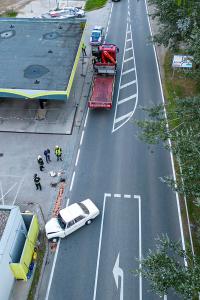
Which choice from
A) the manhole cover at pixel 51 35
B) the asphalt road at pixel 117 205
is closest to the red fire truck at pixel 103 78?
the asphalt road at pixel 117 205

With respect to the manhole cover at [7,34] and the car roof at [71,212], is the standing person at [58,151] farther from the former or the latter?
the manhole cover at [7,34]

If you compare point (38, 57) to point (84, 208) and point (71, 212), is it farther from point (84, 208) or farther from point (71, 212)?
point (71, 212)

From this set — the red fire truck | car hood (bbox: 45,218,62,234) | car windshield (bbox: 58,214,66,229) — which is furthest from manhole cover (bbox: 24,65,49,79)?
car hood (bbox: 45,218,62,234)

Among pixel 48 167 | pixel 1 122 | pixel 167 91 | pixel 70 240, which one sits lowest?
pixel 70 240

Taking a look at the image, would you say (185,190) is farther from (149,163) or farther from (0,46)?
(0,46)

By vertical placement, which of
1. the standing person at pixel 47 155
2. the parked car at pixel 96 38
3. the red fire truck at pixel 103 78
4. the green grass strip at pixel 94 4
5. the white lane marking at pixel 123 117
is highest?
the green grass strip at pixel 94 4

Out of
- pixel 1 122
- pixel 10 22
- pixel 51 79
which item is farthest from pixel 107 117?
pixel 10 22

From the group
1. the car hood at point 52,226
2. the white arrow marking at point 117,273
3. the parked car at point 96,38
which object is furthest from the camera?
the parked car at point 96,38
